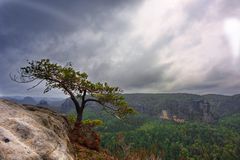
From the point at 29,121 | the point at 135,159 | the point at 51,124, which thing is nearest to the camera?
the point at 29,121

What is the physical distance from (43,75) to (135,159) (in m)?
12.3

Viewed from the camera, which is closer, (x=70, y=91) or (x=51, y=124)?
(x=51, y=124)

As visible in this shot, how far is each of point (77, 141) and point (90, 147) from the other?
1.37 m

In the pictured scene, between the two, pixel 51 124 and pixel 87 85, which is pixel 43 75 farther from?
pixel 51 124

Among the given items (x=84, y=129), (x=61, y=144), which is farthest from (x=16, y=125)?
(x=84, y=129)

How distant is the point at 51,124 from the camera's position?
2095 centimetres

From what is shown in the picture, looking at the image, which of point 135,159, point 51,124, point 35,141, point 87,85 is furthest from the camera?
point 87,85

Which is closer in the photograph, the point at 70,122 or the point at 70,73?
the point at 70,73

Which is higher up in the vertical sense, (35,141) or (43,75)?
(43,75)

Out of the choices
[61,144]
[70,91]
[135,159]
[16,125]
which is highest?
[70,91]

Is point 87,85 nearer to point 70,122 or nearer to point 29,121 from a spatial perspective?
point 70,122

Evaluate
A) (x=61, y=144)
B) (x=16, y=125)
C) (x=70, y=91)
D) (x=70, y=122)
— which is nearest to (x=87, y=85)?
(x=70, y=91)

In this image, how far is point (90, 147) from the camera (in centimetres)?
2730

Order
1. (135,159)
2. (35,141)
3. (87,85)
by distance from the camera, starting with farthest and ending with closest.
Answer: (87,85) → (135,159) → (35,141)
